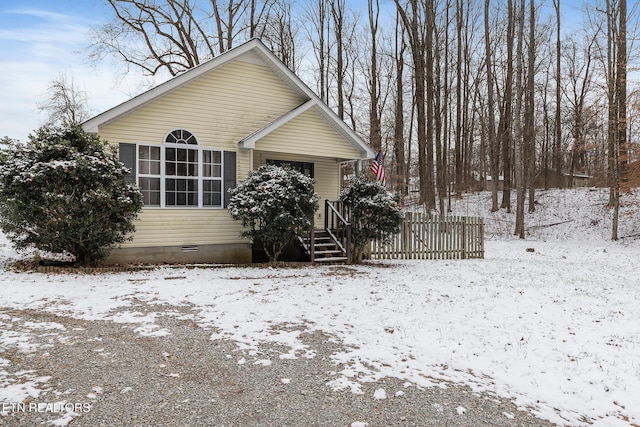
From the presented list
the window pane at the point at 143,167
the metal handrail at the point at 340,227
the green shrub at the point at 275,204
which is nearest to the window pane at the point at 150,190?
the window pane at the point at 143,167

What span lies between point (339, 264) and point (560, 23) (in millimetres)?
26312

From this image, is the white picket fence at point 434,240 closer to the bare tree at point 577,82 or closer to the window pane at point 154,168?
the window pane at point 154,168

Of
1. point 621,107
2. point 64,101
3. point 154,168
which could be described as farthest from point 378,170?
point 64,101

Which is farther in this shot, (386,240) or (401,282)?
(386,240)

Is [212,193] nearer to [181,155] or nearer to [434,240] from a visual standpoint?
[181,155]

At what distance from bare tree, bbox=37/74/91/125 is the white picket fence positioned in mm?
23757

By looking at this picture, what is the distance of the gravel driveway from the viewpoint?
2.93 m

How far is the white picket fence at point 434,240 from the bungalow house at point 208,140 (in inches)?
123

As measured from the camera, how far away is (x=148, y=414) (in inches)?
115

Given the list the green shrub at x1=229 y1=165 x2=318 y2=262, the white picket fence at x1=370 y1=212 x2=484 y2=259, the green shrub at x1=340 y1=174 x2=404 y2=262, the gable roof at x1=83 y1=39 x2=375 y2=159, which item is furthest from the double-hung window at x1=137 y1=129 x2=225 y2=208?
the white picket fence at x1=370 y1=212 x2=484 y2=259

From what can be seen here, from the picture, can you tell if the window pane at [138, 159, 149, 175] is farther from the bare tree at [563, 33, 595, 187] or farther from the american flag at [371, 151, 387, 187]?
the bare tree at [563, 33, 595, 187]

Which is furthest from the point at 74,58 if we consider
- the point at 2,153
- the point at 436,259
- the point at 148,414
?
the point at 148,414

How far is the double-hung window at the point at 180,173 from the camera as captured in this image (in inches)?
395

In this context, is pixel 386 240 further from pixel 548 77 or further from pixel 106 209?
pixel 548 77
